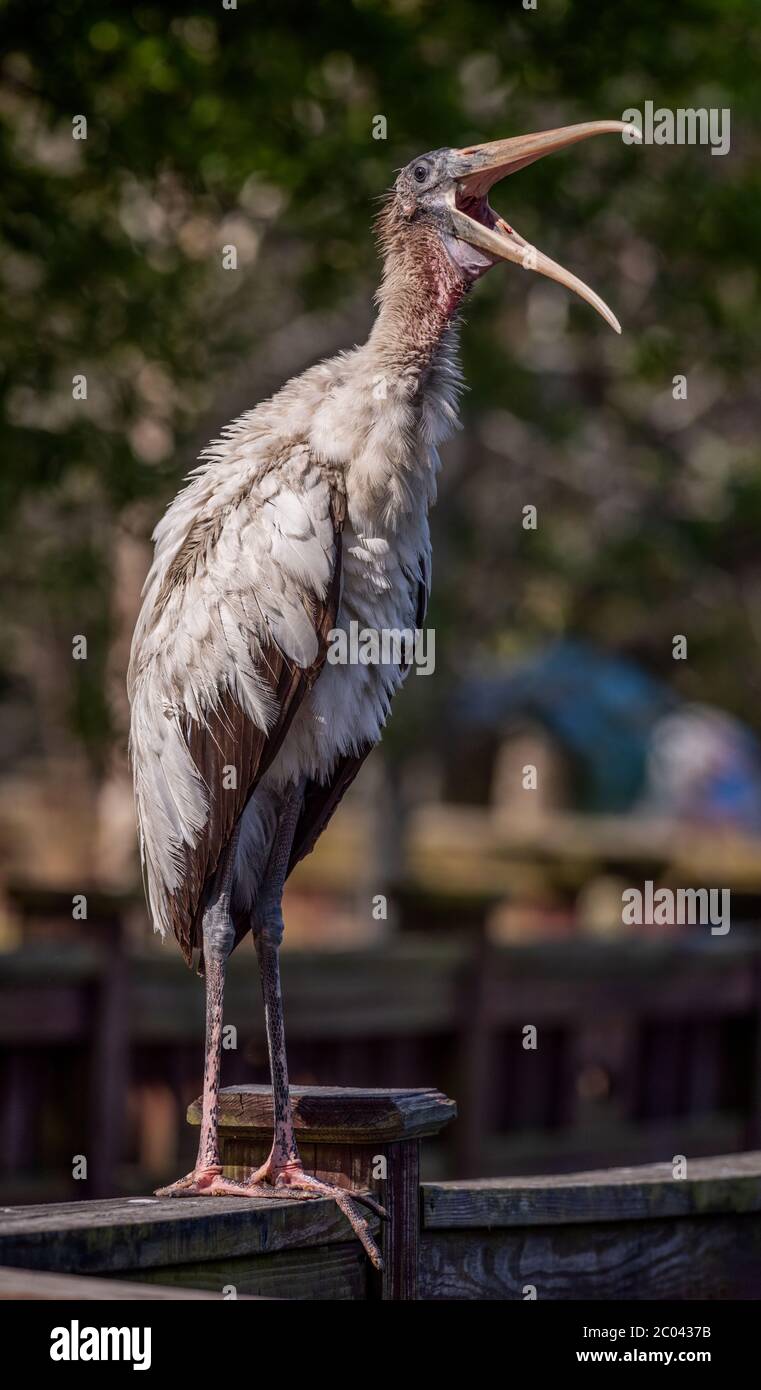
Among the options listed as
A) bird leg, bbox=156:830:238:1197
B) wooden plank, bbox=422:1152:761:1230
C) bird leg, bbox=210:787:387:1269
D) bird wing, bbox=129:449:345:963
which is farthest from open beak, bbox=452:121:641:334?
wooden plank, bbox=422:1152:761:1230

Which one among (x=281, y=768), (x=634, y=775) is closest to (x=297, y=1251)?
(x=281, y=768)

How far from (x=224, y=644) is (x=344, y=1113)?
3.21 ft

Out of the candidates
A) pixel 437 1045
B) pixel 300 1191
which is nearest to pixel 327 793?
pixel 300 1191

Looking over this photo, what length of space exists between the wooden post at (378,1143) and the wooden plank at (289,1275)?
0.24ft

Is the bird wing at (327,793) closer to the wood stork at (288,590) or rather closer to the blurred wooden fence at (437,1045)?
the wood stork at (288,590)

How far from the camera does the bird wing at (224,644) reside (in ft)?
12.3

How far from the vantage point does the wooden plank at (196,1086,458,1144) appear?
3588 mm

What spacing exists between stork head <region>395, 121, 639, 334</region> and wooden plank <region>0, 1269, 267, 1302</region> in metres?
2.16

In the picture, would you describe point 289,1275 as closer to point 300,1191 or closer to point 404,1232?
point 300,1191

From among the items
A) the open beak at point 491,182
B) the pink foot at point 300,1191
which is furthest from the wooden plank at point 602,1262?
the open beak at point 491,182

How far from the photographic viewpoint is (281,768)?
13.2 feet

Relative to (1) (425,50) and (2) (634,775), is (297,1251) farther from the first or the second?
(2) (634,775)

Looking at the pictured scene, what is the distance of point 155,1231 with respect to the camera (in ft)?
10.0

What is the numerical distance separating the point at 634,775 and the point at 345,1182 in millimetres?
19494
